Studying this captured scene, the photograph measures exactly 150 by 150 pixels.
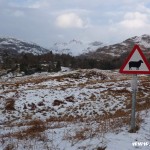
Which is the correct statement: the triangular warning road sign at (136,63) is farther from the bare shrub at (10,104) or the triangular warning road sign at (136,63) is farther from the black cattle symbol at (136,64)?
the bare shrub at (10,104)

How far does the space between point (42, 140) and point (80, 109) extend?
1470cm

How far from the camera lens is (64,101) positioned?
27609 mm

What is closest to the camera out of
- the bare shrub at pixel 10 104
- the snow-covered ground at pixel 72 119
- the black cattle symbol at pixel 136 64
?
the snow-covered ground at pixel 72 119

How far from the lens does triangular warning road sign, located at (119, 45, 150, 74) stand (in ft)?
35.7

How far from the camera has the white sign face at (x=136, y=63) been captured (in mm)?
10866

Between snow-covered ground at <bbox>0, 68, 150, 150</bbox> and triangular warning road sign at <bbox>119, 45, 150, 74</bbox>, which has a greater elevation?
triangular warning road sign at <bbox>119, 45, 150, 74</bbox>

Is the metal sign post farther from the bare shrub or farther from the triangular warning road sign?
the bare shrub

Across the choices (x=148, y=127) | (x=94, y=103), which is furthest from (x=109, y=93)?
(x=148, y=127)

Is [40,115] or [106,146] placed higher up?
[106,146]

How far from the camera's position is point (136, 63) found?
1088cm

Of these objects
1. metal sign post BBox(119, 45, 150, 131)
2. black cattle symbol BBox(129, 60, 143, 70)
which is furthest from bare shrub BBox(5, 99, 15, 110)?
black cattle symbol BBox(129, 60, 143, 70)

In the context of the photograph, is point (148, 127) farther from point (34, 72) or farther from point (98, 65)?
point (98, 65)

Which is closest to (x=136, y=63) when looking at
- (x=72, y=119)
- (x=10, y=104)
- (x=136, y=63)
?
(x=136, y=63)

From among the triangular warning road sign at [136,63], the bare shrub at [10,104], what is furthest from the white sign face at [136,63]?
the bare shrub at [10,104]
